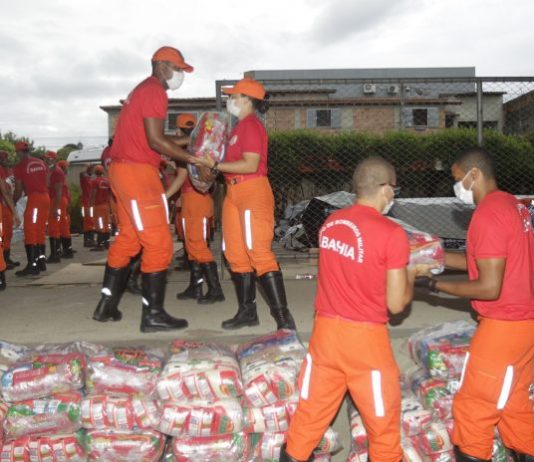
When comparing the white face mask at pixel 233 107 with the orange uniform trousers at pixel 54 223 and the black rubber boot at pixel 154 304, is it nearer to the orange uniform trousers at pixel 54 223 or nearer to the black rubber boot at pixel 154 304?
the black rubber boot at pixel 154 304

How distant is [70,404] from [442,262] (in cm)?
222

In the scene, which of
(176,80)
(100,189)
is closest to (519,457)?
(176,80)

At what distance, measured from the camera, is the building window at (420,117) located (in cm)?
2847

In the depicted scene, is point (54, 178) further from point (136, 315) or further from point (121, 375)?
point (121, 375)

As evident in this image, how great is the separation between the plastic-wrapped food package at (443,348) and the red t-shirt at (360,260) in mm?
925

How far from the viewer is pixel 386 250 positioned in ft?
8.55

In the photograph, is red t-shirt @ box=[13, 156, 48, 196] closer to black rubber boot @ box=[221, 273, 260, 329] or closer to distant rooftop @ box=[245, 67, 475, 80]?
black rubber boot @ box=[221, 273, 260, 329]

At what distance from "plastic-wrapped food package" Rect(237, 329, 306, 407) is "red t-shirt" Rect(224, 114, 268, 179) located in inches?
54.8

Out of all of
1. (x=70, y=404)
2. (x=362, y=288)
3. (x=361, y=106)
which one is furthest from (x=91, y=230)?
(x=361, y=106)

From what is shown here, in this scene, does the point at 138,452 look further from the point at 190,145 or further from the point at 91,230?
the point at 91,230

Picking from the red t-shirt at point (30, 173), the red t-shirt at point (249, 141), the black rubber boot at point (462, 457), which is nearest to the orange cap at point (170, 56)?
the red t-shirt at point (249, 141)

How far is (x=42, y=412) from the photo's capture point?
3.22 meters

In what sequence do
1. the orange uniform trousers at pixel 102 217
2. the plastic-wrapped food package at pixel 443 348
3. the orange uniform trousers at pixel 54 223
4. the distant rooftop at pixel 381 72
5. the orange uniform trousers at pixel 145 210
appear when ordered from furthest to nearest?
1. the distant rooftop at pixel 381 72
2. the orange uniform trousers at pixel 102 217
3. the orange uniform trousers at pixel 54 223
4. the orange uniform trousers at pixel 145 210
5. the plastic-wrapped food package at pixel 443 348

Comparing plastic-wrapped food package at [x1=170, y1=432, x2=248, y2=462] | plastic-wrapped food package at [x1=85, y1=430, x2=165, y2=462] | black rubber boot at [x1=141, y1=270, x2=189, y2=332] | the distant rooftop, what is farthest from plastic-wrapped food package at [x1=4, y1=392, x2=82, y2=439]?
the distant rooftop
